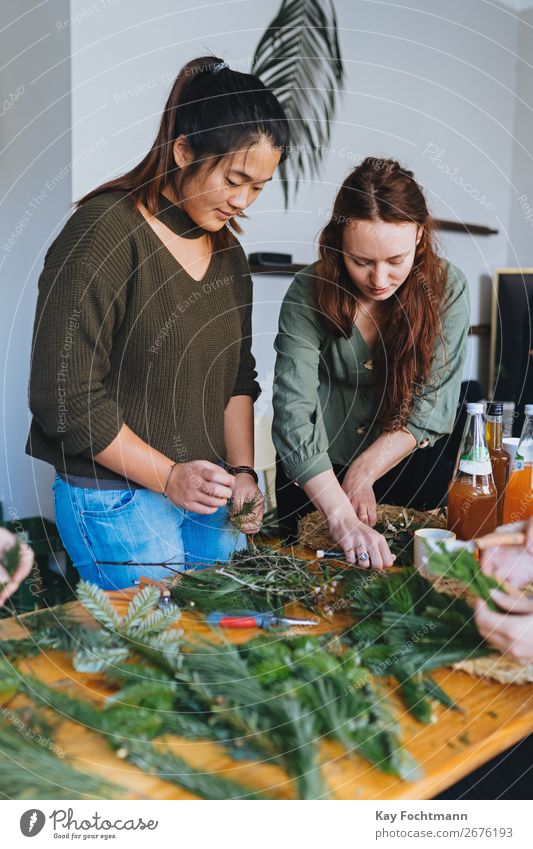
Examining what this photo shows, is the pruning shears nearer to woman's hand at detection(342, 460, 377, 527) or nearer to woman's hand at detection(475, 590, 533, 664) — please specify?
woman's hand at detection(475, 590, 533, 664)

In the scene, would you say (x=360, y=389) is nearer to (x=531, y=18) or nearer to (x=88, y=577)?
(x=88, y=577)

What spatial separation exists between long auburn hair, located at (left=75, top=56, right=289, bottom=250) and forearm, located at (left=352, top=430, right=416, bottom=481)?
1.19 ft

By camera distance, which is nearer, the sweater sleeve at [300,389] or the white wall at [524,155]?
the sweater sleeve at [300,389]

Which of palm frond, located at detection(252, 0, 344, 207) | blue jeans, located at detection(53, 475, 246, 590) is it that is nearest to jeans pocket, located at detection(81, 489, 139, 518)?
blue jeans, located at detection(53, 475, 246, 590)

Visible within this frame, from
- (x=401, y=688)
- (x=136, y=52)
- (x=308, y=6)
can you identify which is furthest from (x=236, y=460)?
(x=308, y=6)

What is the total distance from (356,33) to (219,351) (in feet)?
3.67

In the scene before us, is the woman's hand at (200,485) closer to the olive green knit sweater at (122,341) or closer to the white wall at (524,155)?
the olive green knit sweater at (122,341)

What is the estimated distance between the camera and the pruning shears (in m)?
0.62

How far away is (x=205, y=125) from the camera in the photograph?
2.50 feet

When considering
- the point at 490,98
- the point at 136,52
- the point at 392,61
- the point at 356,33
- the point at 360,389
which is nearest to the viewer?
the point at 360,389

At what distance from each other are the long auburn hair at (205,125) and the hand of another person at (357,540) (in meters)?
0.38

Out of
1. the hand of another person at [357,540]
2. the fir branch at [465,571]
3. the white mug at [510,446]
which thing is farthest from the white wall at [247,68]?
the fir branch at [465,571]

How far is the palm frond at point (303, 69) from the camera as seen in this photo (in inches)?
59.4
